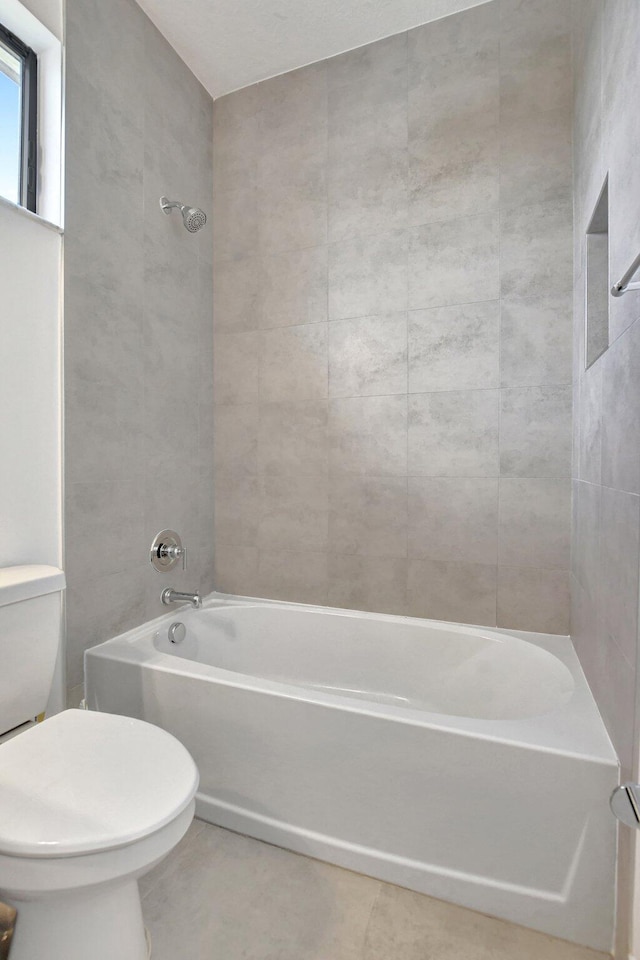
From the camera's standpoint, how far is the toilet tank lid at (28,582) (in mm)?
1292

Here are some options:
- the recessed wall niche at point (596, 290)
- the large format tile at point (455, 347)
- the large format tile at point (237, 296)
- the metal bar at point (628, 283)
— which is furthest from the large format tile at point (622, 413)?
the large format tile at point (237, 296)

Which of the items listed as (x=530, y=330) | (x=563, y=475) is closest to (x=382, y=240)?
(x=530, y=330)

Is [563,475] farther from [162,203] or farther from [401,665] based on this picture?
[162,203]

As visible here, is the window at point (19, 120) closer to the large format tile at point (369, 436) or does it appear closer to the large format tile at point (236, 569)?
the large format tile at point (369, 436)

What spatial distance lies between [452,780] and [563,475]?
1175 mm

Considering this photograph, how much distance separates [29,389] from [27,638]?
2.43 feet

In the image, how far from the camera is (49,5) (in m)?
1.57

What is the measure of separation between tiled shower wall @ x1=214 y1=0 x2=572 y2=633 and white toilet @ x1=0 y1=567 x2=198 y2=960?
121cm

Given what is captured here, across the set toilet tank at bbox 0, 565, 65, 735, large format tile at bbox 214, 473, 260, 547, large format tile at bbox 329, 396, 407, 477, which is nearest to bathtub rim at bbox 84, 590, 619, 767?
toilet tank at bbox 0, 565, 65, 735

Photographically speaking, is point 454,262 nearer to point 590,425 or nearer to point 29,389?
point 590,425

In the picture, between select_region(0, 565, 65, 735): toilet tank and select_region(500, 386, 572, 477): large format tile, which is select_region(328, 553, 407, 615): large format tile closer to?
select_region(500, 386, 572, 477): large format tile

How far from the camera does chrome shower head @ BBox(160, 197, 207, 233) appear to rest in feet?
6.49

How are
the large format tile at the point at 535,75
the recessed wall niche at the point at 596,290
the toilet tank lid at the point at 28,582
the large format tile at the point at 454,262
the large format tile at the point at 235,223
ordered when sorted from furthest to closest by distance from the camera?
the large format tile at the point at 235,223 → the large format tile at the point at 454,262 → the large format tile at the point at 535,75 → the recessed wall niche at the point at 596,290 → the toilet tank lid at the point at 28,582

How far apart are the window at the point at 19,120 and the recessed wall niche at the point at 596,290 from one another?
5.94ft
